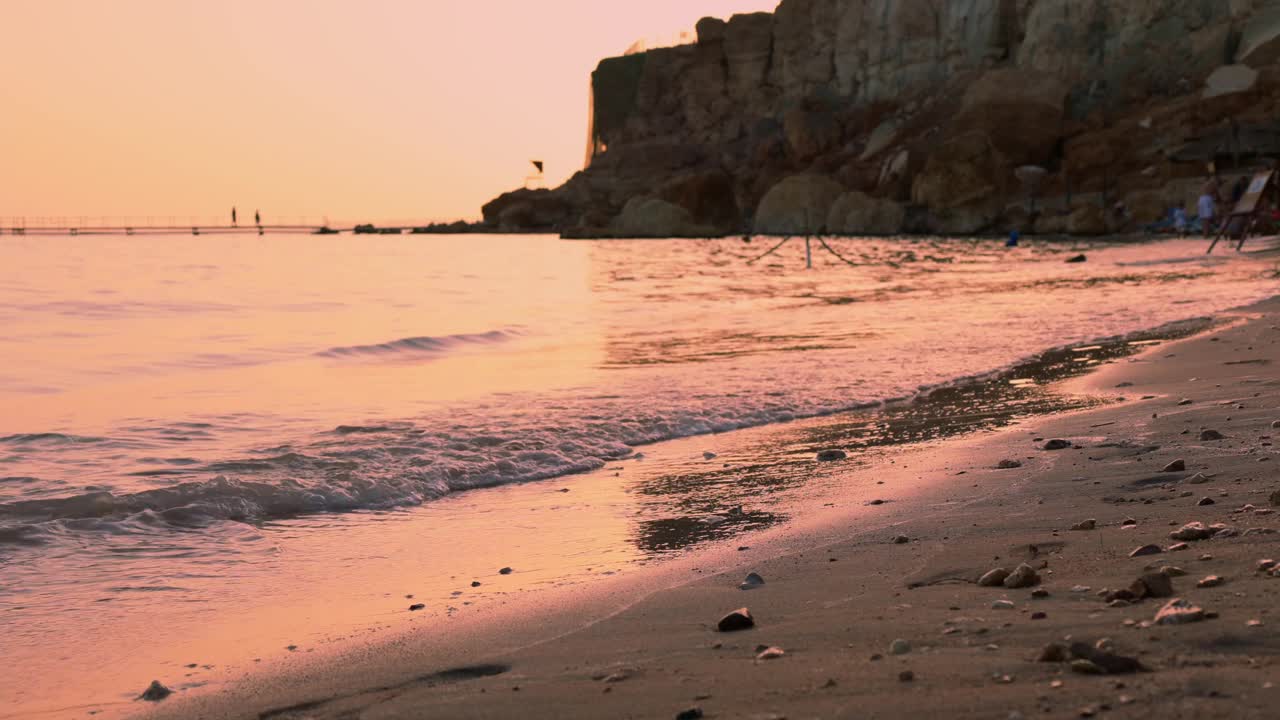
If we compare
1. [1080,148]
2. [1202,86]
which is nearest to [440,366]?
[1080,148]

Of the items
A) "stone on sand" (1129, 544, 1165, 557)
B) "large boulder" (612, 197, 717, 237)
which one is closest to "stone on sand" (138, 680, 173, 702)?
"stone on sand" (1129, 544, 1165, 557)

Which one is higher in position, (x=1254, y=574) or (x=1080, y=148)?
(x=1080, y=148)

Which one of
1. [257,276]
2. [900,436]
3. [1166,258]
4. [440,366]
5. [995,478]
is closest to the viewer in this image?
[995,478]

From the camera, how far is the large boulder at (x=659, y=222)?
92.2m

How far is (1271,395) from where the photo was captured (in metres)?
6.71

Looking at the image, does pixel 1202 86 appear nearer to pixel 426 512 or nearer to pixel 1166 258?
pixel 1166 258

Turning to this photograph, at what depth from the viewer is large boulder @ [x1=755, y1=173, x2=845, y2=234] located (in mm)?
87125

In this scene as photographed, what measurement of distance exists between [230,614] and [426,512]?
180 cm

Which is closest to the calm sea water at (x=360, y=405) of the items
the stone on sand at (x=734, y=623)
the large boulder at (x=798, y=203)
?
the stone on sand at (x=734, y=623)

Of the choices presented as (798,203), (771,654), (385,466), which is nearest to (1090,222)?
(798,203)

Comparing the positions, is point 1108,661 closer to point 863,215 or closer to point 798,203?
point 863,215

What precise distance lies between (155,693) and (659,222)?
91850 millimetres

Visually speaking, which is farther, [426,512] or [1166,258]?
[1166,258]

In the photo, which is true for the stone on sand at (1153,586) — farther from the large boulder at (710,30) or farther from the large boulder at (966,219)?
the large boulder at (710,30)
